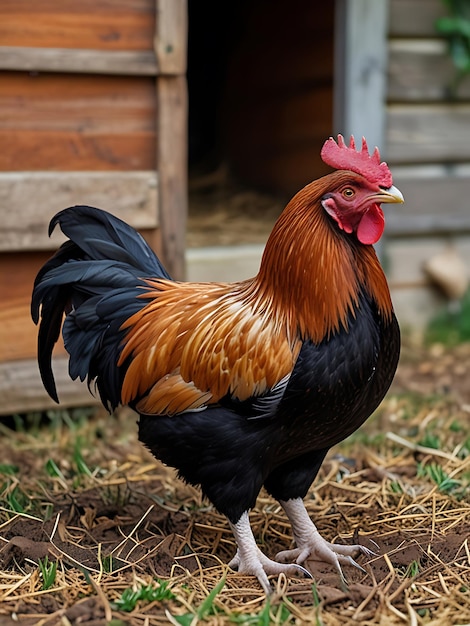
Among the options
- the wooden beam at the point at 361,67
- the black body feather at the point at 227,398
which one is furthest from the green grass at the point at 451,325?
the black body feather at the point at 227,398

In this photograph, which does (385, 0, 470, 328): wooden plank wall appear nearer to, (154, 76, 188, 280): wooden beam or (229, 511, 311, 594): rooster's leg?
(154, 76, 188, 280): wooden beam

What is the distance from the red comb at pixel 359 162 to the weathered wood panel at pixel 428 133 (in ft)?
9.68

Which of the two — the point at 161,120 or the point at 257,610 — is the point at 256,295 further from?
the point at 161,120

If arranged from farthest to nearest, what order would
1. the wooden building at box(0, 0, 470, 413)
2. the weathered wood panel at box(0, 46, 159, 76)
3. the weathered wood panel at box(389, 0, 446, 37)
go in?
the weathered wood panel at box(389, 0, 446, 37) < the wooden building at box(0, 0, 470, 413) < the weathered wood panel at box(0, 46, 159, 76)

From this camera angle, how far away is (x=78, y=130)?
13.4ft

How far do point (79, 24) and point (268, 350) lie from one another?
7.52 feet

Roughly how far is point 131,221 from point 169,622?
2309 mm

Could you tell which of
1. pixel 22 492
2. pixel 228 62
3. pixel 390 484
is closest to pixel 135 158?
pixel 22 492

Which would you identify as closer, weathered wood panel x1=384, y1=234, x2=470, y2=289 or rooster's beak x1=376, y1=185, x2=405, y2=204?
rooster's beak x1=376, y1=185, x2=405, y2=204

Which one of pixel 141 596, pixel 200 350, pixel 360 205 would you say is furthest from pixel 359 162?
pixel 141 596

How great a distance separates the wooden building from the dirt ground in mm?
677

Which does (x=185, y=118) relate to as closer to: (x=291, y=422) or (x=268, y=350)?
(x=268, y=350)

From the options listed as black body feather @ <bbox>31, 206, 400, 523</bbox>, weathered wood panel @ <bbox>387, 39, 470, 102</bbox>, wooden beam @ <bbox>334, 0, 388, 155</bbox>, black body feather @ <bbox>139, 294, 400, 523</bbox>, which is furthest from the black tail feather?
weathered wood panel @ <bbox>387, 39, 470, 102</bbox>

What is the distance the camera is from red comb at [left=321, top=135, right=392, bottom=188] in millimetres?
2451
